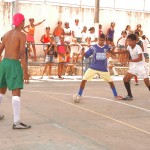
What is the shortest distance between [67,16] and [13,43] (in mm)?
14048

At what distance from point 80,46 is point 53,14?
382cm

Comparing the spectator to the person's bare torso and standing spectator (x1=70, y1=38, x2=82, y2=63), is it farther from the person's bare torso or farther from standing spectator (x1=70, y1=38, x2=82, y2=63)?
the person's bare torso

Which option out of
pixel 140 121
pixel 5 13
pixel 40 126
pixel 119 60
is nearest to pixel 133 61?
pixel 140 121

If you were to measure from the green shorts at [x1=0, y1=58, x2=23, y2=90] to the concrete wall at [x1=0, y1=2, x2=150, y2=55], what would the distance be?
10.7 metres

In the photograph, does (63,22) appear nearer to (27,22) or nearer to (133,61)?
(27,22)

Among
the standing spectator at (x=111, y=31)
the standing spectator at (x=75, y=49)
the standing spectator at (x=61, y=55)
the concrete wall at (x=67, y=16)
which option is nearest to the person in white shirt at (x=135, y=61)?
the standing spectator at (x=61, y=55)

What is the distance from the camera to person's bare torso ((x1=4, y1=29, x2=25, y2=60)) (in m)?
7.06

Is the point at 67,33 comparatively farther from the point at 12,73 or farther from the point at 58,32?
the point at 12,73

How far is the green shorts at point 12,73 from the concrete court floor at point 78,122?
0.75 m

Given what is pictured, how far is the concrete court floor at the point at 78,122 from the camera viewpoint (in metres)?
6.32

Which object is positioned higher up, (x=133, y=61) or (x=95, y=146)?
(x=133, y=61)

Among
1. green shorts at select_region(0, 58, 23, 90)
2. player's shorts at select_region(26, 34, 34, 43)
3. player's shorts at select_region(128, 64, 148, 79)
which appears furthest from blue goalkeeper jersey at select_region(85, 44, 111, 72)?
player's shorts at select_region(26, 34, 34, 43)

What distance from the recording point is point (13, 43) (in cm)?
707

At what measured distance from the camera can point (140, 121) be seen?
825 cm
